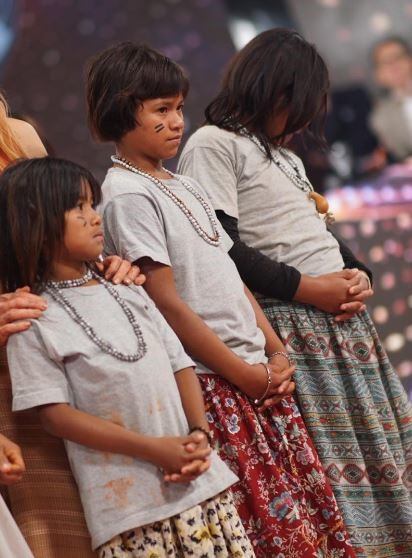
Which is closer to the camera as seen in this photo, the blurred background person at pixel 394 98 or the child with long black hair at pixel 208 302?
the child with long black hair at pixel 208 302

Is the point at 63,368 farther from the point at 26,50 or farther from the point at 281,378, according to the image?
the point at 26,50

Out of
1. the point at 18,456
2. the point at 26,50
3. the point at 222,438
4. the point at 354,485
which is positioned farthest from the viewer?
the point at 26,50

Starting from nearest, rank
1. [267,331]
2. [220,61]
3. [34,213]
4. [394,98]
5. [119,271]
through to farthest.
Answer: [34,213], [119,271], [267,331], [220,61], [394,98]

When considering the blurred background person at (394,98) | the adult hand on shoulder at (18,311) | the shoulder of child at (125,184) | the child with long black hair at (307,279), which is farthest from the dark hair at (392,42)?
the adult hand on shoulder at (18,311)

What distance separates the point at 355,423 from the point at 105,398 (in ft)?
2.58

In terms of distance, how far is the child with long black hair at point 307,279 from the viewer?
8.22 feet

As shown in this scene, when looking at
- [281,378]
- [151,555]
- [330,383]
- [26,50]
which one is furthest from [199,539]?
[26,50]

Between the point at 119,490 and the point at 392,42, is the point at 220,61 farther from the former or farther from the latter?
the point at 119,490

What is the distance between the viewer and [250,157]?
2584 mm

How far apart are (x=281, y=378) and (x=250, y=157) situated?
55cm

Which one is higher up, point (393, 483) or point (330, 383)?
point (330, 383)

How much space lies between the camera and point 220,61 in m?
4.29

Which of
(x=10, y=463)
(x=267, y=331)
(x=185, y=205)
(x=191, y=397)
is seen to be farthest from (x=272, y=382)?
(x=10, y=463)

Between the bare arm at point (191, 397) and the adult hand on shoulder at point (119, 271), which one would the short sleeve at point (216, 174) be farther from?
the bare arm at point (191, 397)
